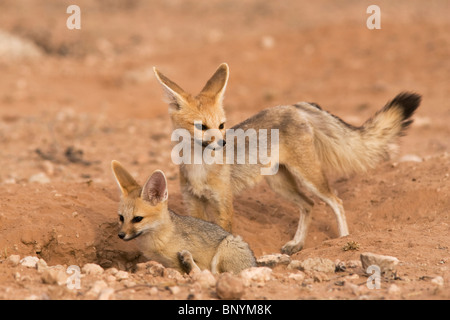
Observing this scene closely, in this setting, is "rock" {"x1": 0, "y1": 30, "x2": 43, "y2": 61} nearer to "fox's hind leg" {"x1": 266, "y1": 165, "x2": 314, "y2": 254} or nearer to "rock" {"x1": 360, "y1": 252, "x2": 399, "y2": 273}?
"fox's hind leg" {"x1": 266, "y1": 165, "x2": 314, "y2": 254}

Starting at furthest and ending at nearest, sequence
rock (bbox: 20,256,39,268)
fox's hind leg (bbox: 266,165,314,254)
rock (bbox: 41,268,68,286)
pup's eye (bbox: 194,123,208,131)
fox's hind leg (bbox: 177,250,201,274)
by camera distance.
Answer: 1. fox's hind leg (bbox: 266,165,314,254)
2. pup's eye (bbox: 194,123,208,131)
3. fox's hind leg (bbox: 177,250,201,274)
4. rock (bbox: 20,256,39,268)
5. rock (bbox: 41,268,68,286)

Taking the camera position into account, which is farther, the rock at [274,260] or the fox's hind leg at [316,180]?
the fox's hind leg at [316,180]

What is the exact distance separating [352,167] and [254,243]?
4.68 ft

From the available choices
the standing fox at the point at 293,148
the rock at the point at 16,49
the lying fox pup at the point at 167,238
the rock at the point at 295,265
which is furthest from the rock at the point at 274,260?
the rock at the point at 16,49

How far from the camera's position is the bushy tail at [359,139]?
6926mm

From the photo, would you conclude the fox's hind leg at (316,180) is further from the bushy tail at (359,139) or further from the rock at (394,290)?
the rock at (394,290)

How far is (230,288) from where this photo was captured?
159 inches

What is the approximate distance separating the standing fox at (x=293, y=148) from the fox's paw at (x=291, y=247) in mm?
11

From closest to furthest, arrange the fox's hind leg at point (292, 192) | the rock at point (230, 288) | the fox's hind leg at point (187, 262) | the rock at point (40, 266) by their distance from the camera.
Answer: the rock at point (230, 288)
the rock at point (40, 266)
the fox's hind leg at point (187, 262)
the fox's hind leg at point (292, 192)

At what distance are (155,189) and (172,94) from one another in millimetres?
989

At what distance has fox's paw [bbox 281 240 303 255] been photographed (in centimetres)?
668

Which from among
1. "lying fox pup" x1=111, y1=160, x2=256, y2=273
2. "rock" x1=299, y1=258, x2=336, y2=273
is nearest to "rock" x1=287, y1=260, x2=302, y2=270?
"rock" x1=299, y1=258, x2=336, y2=273

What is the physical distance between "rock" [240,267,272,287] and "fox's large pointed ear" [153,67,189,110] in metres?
1.90

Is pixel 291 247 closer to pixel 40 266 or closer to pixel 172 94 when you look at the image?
pixel 172 94
